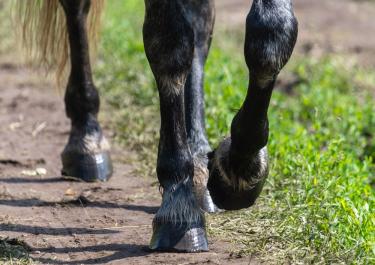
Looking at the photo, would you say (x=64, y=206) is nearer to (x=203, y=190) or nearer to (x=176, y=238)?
(x=203, y=190)

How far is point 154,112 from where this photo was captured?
7.10 m

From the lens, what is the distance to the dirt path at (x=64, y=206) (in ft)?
13.5

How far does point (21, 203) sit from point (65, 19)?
1276 millimetres

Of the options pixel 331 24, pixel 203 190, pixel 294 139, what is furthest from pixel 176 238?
pixel 331 24

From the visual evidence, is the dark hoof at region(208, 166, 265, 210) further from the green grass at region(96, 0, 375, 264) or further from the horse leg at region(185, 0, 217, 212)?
the horse leg at region(185, 0, 217, 212)

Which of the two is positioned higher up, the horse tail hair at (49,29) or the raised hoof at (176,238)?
the horse tail hair at (49,29)

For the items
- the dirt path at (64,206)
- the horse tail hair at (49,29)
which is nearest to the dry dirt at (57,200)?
the dirt path at (64,206)

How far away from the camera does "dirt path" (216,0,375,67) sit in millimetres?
9992

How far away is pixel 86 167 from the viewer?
18.4 feet

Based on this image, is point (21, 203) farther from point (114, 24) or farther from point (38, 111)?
point (114, 24)

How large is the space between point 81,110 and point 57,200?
778mm

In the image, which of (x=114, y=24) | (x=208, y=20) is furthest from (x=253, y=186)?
(x=114, y=24)

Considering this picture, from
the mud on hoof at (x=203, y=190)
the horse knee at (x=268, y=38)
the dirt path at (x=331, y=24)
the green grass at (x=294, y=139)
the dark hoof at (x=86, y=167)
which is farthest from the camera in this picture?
the dirt path at (x=331, y=24)

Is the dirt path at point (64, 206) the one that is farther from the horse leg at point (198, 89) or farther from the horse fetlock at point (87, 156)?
the horse leg at point (198, 89)
